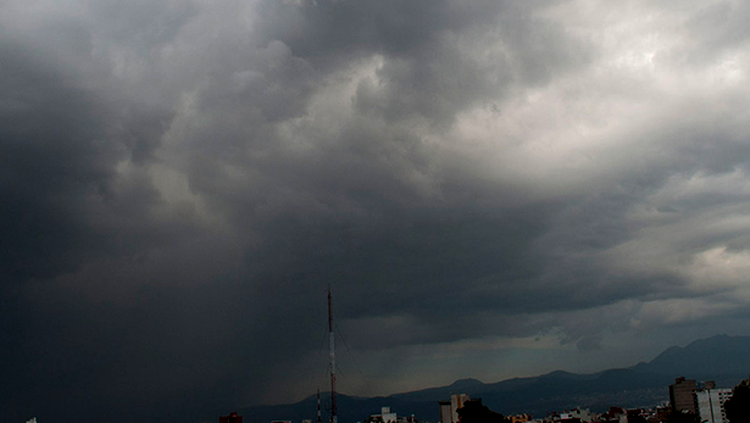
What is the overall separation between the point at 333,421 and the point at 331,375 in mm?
9093

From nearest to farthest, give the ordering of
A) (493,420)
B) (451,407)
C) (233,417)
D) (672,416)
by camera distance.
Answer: (672,416) → (493,420) → (233,417) → (451,407)

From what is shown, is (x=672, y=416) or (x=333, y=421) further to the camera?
(x=333, y=421)

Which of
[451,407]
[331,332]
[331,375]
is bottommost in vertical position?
[451,407]

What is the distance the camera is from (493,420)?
11731 centimetres

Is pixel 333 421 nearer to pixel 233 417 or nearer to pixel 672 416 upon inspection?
→ pixel 233 417

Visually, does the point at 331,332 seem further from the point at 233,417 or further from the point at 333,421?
the point at 233,417

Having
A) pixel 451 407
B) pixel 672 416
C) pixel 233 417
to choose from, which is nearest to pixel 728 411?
pixel 672 416

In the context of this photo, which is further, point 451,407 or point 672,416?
point 451,407

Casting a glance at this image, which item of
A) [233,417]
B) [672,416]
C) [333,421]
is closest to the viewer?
[672,416]

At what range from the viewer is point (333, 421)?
130500 millimetres

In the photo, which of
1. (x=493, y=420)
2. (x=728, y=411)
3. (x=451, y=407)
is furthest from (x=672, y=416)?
(x=451, y=407)

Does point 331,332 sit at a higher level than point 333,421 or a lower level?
higher

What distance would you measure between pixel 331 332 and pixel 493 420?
123 ft

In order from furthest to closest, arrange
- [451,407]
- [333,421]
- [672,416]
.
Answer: [451,407], [333,421], [672,416]
